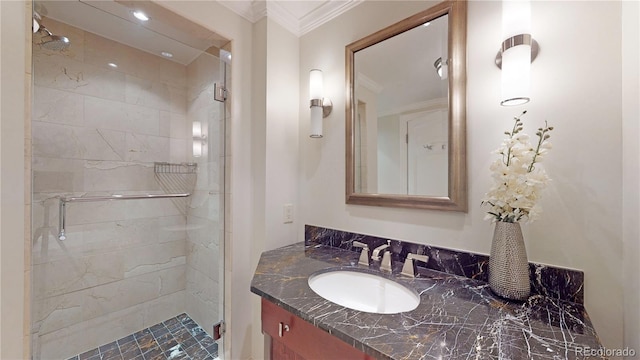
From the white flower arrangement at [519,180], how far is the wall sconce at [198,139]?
1897 mm

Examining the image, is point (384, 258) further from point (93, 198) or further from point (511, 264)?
point (93, 198)

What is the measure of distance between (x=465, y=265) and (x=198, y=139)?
1996mm

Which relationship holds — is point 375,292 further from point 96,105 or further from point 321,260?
point 96,105

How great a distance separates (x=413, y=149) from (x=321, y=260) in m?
0.71

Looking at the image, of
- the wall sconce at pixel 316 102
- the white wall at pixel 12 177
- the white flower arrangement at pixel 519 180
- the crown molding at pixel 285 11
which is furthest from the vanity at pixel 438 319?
the crown molding at pixel 285 11

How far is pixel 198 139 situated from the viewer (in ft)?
6.48

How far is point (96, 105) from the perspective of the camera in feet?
5.81

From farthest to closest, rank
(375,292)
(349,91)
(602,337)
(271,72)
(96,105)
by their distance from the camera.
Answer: (96,105), (271,72), (349,91), (375,292), (602,337)

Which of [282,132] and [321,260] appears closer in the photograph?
[321,260]

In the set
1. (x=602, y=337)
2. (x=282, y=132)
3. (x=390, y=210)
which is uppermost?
(x=282, y=132)

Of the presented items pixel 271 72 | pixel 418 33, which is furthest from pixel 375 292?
pixel 271 72

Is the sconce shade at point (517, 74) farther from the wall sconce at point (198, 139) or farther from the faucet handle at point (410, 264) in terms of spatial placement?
the wall sconce at point (198, 139)

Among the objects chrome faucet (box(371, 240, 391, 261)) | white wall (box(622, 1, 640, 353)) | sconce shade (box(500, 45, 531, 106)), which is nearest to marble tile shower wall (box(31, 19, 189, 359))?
chrome faucet (box(371, 240, 391, 261))

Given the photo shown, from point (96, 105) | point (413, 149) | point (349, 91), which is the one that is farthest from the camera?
point (96, 105)
